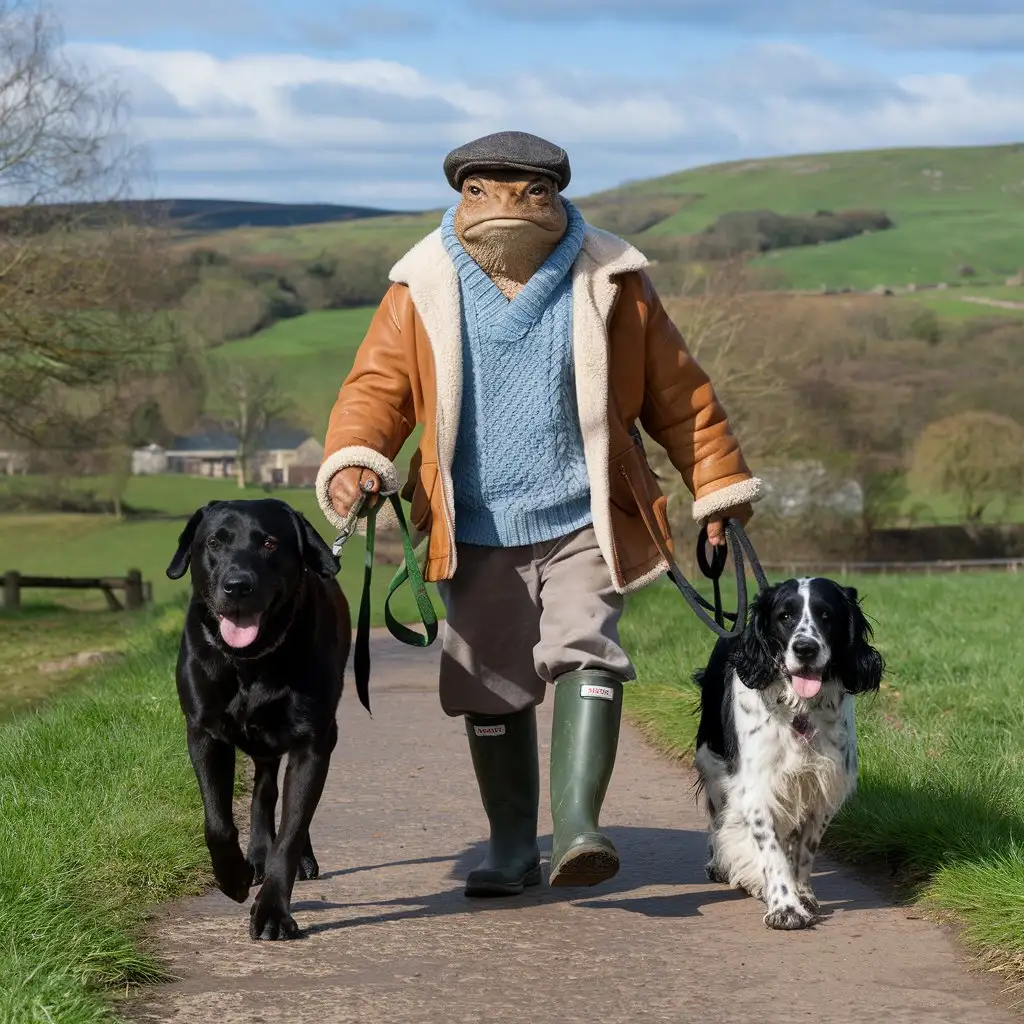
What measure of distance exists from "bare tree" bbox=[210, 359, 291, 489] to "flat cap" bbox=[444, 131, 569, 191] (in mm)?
59310

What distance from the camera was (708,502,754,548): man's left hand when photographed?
526 centimetres

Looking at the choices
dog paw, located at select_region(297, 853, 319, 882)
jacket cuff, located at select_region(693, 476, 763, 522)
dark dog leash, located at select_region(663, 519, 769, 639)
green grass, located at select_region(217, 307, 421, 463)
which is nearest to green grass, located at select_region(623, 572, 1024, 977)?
dark dog leash, located at select_region(663, 519, 769, 639)

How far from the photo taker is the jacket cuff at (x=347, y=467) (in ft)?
16.5

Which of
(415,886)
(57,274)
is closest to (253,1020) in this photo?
(415,886)

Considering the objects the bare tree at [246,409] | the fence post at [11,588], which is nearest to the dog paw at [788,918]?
the fence post at [11,588]

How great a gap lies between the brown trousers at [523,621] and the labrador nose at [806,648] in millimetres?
522

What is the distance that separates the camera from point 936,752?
265 inches

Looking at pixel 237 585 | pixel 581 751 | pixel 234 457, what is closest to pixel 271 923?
pixel 237 585

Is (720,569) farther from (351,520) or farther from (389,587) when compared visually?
(351,520)

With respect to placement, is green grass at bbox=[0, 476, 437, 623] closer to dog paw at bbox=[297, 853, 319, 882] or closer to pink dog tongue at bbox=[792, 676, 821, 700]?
dog paw at bbox=[297, 853, 319, 882]

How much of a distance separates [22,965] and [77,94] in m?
22.2

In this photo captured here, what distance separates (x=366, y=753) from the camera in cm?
779

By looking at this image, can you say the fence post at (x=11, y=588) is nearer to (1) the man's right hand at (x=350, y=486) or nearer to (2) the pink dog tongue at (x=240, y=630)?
(1) the man's right hand at (x=350, y=486)

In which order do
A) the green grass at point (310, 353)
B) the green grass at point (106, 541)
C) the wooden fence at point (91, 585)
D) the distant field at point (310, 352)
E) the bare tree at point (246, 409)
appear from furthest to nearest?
the distant field at point (310, 352) < the green grass at point (310, 353) < the bare tree at point (246, 409) < the green grass at point (106, 541) < the wooden fence at point (91, 585)
